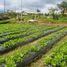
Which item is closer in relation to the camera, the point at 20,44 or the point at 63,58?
the point at 63,58

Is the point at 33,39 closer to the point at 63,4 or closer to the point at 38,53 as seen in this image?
the point at 38,53

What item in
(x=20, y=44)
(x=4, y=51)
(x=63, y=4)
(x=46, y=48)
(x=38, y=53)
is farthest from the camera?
(x=63, y=4)

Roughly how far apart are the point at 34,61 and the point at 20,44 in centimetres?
553

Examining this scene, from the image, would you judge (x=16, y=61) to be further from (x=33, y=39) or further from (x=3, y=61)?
(x=33, y=39)

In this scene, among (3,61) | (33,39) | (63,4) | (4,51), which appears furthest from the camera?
(63,4)

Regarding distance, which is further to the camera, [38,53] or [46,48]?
[46,48]

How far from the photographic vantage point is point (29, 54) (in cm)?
1289

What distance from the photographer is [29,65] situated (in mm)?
12148

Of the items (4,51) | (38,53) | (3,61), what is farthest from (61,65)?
(4,51)

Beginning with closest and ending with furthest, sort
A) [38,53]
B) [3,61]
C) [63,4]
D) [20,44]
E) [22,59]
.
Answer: [3,61], [22,59], [38,53], [20,44], [63,4]

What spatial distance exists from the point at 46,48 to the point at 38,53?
2497mm

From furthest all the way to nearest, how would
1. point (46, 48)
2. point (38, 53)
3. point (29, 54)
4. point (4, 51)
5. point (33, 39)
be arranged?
point (33, 39) < point (46, 48) < point (4, 51) < point (38, 53) < point (29, 54)

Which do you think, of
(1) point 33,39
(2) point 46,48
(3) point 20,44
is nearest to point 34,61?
(2) point 46,48

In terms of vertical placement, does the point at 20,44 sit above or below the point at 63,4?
below
